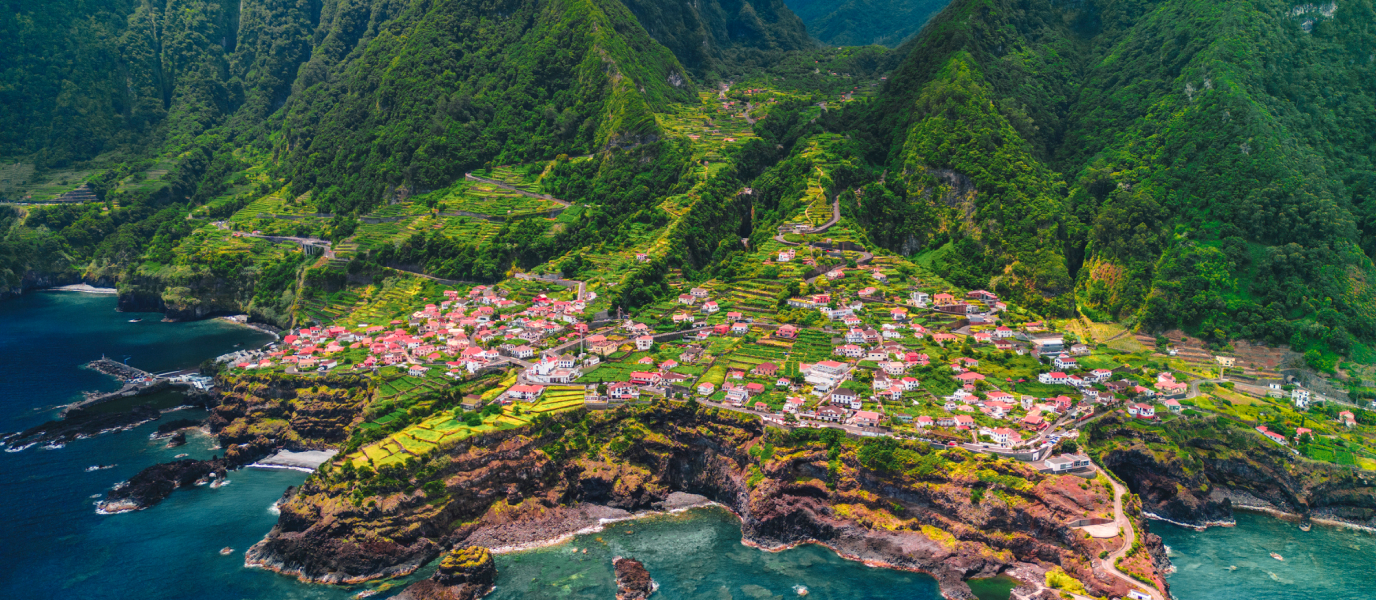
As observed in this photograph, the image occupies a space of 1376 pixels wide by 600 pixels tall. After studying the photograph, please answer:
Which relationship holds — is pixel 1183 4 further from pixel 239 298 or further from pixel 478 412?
pixel 239 298

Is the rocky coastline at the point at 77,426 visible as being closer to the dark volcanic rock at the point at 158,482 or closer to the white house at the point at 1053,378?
the dark volcanic rock at the point at 158,482

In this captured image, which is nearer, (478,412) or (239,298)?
(478,412)

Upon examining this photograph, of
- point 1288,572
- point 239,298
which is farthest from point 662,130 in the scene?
point 1288,572

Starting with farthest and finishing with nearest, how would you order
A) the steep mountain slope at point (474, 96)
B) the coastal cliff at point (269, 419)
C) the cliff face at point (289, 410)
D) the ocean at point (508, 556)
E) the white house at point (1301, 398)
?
the steep mountain slope at point (474, 96) < the cliff face at point (289, 410) < the white house at point (1301, 398) < the coastal cliff at point (269, 419) < the ocean at point (508, 556)

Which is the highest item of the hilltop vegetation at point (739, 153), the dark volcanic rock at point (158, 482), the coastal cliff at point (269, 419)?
the hilltop vegetation at point (739, 153)

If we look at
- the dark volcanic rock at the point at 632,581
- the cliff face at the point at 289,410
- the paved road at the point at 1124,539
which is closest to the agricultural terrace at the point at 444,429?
the cliff face at the point at 289,410

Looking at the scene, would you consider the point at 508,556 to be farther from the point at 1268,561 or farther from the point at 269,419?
the point at 1268,561

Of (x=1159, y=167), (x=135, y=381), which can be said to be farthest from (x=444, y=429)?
(x=1159, y=167)
